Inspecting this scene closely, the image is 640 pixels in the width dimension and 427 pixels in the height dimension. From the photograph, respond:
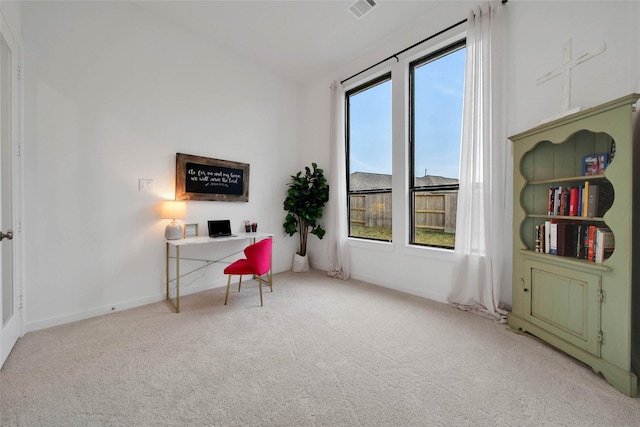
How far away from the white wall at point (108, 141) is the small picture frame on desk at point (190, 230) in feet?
0.35

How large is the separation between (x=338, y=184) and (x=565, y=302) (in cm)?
288

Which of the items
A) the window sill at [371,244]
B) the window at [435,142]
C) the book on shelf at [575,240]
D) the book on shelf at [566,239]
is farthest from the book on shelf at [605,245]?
the window sill at [371,244]

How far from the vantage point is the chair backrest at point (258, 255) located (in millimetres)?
2842

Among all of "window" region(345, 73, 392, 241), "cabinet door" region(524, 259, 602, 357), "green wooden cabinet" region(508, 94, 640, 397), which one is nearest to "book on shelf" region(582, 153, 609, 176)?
"green wooden cabinet" region(508, 94, 640, 397)

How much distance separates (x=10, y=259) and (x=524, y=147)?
14.6 feet

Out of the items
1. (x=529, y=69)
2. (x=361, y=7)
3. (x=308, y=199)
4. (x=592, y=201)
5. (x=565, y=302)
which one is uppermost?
(x=361, y=7)

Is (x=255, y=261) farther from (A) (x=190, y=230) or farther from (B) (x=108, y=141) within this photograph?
(B) (x=108, y=141)

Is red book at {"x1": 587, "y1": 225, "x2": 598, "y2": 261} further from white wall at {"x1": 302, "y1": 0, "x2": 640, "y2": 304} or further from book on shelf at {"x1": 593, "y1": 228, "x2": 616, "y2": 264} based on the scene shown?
white wall at {"x1": 302, "y1": 0, "x2": 640, "y2": 304}

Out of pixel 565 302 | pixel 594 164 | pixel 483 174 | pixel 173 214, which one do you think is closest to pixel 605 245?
pixel 565 302

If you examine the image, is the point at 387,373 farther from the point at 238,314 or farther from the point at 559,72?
the point at 559,72

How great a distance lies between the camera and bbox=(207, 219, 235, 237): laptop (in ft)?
11.0

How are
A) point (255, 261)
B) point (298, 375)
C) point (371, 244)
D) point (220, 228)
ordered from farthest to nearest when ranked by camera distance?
point (371, 244), point (220, 228), point (255, 261), point (298, 375)

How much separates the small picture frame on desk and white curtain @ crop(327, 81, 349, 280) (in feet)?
6.65

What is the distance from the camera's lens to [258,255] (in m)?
2.86
